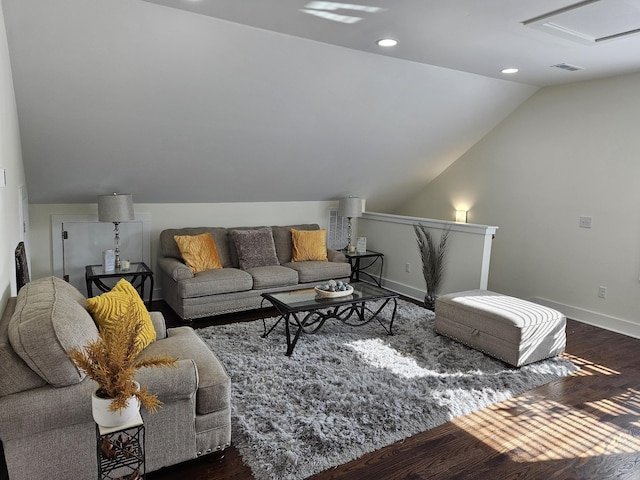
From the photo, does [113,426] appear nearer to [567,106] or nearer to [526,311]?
[526,311]

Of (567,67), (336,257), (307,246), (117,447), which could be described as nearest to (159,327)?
(117,447)

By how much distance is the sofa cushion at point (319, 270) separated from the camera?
5012 mm

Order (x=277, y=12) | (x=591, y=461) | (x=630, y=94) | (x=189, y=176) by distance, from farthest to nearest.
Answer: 1. (x=189, y=176)
2. (x=630, y=94)
3. (x=277, y=12)
4. (x=591, y=461)

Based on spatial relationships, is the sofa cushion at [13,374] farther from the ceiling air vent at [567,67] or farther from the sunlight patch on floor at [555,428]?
the ceiling air vent at [567,67]

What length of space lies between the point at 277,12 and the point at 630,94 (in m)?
3.65

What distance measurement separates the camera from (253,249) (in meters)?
5.09

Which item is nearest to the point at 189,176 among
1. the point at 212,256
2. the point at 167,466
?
the point at 212,256

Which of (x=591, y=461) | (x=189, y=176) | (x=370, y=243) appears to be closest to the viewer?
(x=591, y=461)

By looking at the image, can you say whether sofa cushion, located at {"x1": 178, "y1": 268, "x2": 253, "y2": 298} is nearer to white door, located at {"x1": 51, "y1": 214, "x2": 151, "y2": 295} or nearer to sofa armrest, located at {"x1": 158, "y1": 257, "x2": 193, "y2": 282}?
sofa armrest, located at {"x1": 158, "y1": 257, "x2": 193, "y2": 282}

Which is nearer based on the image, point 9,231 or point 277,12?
point 9,231

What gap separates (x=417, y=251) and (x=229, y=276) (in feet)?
7.73

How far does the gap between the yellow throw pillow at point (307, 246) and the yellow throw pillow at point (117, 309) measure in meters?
2.77

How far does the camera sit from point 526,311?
12.1 feet

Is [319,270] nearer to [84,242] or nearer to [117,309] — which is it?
[84,242]
